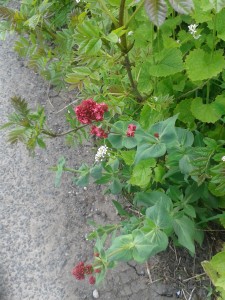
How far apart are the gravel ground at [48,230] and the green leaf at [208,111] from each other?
1.81 ft

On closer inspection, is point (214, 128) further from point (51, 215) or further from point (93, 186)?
point (51, 215)

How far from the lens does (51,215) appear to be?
1.94 meters

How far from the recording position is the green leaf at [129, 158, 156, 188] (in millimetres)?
1407

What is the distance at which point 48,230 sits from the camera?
74.8 inches

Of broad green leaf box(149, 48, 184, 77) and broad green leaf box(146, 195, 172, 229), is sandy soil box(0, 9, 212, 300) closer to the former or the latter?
broad green leaf box(146, 195, 172, 229)

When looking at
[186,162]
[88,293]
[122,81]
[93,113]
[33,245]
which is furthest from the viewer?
[33,245]

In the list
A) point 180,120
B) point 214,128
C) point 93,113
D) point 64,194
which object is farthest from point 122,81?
point 64,194

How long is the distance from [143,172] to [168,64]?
33 centimetres

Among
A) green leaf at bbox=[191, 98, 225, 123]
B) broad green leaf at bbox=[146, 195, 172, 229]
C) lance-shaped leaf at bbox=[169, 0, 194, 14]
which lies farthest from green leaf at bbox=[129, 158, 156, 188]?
lance-shaped leaf at bbox=[169, 0, 194, 14]

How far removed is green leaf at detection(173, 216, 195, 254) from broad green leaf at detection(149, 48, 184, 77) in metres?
0.42

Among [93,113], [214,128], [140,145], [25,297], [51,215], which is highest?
[93,113]

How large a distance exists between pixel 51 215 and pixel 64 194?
98 mm

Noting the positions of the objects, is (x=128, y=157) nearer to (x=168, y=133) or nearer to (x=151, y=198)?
(x=151, y=198)

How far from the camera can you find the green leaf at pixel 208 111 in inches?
59.9
